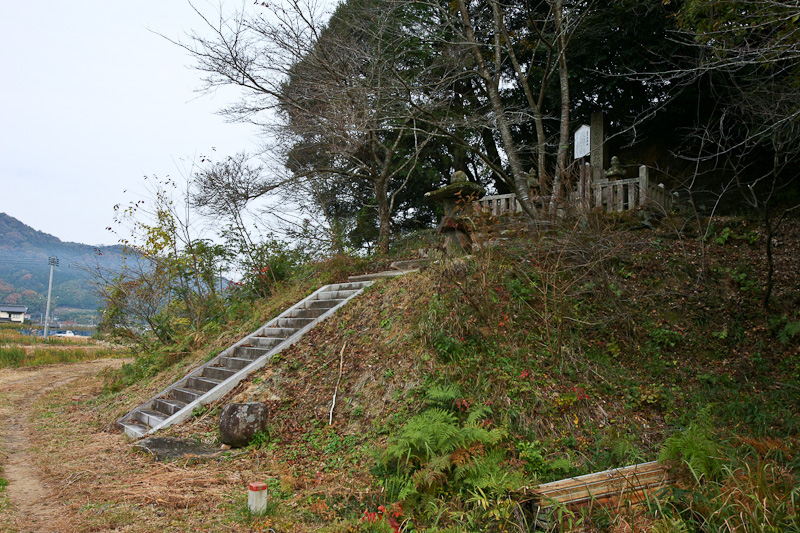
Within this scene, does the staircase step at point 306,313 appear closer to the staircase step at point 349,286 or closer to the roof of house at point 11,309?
the staircase step at point 349,286

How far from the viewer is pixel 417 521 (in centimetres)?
384

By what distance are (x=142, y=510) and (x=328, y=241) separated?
8.73 metres

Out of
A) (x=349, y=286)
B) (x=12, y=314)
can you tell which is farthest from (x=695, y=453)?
(x=12, y=314)

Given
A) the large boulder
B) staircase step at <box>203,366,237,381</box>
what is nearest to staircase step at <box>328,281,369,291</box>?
staircase step at <box>203,366,237,381</box>

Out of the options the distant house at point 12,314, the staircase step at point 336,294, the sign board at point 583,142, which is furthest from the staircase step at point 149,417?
the distant house at point 12,314

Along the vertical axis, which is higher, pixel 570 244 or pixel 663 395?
pixel 570 244

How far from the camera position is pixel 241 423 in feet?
19.6

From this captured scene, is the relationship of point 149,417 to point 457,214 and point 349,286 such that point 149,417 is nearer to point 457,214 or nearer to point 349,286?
point 349,286

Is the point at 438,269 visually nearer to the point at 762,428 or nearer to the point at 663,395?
the point at 663,395

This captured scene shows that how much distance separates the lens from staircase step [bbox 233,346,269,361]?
8.66m

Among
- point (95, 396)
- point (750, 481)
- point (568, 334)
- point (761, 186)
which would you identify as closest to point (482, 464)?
point (750, 481)

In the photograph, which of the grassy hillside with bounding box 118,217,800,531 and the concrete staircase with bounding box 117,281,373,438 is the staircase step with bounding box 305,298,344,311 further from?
the grassy hillside with bounding box 118,217,800,531

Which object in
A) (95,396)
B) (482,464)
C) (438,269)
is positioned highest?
(438,269)

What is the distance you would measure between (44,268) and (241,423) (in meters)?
127
